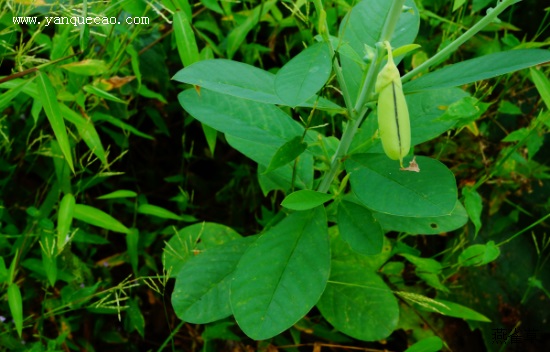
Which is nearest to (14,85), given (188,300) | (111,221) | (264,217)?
(111,221)

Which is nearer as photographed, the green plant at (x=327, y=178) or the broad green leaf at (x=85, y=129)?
the green plant at (x=327, y=178)

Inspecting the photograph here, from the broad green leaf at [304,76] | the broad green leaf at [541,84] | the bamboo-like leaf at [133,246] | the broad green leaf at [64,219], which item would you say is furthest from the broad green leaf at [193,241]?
the broad green leaf at [541,84]

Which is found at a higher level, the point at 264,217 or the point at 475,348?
the point at 264,217

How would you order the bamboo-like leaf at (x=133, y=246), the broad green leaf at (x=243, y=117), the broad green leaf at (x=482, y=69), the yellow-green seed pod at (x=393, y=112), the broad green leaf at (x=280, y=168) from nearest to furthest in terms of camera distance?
the yellow-green seed pod at (x=393, y=112)
the broad green leaf at (x=482, y=69)
the broad green leaf at (x=243, y=117)
the broad green leaf at (x=280, y=168)
the bamboo-like leaf at (x=133, y=246)

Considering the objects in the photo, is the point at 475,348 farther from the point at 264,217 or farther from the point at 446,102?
the point at 446,102

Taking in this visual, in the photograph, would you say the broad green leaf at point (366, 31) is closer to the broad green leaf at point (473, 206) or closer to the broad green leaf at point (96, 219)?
the broad green leaf at point (473, 206)

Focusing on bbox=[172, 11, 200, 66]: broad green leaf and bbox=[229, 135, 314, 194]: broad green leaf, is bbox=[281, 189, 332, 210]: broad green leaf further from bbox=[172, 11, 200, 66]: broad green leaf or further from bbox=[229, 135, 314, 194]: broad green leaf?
bbox=[172, 11, 200, 66]: broad green leaf

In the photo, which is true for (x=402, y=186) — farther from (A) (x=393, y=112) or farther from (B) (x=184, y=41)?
(B) (x=184, y=41)
